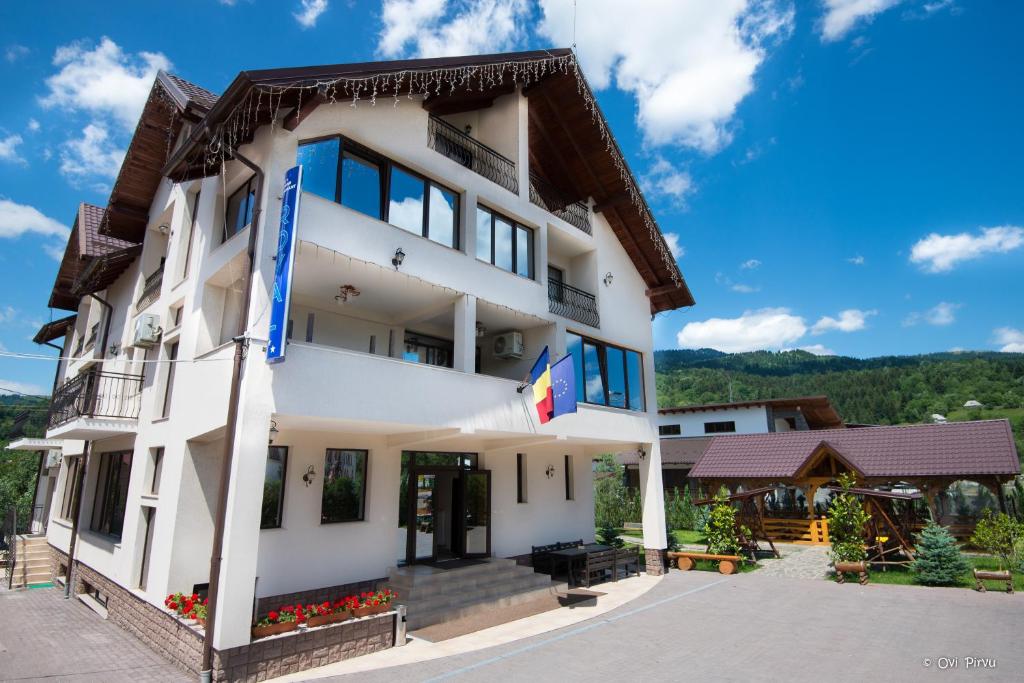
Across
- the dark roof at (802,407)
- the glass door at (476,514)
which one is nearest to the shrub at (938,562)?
the glass door at (476,514)

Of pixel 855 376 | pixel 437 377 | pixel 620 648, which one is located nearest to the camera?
pixel 620 648

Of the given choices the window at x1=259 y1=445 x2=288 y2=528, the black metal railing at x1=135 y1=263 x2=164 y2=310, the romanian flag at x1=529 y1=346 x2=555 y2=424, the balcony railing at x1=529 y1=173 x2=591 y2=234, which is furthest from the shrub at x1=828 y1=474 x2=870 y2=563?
the black metal railing at x1=135 y1=263 x2=164 y2=310

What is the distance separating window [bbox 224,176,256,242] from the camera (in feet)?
32.7

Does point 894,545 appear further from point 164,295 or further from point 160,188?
point 160,188

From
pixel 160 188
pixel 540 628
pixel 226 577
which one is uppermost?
pixel 160 188

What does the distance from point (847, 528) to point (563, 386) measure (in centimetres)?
1031

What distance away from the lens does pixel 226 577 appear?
728 centimetres

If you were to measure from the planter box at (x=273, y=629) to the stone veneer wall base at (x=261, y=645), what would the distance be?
2.8 inches

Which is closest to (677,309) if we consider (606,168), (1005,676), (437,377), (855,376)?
(606,168)

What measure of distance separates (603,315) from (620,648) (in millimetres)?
8668

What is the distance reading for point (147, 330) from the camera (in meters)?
11.5

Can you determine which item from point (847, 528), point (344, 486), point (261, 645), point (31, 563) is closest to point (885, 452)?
point (847, 528)

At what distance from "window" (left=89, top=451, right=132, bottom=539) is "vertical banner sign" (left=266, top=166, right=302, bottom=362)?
759cm

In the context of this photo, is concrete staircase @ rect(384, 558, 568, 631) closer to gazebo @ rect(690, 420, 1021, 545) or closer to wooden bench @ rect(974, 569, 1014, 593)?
wooden bench @ rect(974, 569, 1014, 593)
